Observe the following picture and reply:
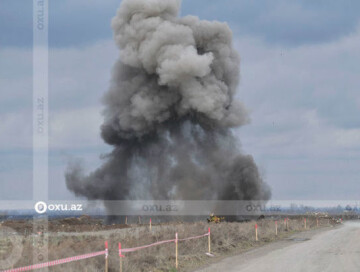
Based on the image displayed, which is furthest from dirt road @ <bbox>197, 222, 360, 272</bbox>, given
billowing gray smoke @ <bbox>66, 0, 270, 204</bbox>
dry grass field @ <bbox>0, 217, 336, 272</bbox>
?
billowing gray smoke @ <bbox>66, 0, 270, 204</bbox>

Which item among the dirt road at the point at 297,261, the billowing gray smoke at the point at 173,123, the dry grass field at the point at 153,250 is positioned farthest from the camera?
the billowing gray smoke at the point at 173,123

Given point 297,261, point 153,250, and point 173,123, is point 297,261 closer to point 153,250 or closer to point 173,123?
point 153,250

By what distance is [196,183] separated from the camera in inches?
1972

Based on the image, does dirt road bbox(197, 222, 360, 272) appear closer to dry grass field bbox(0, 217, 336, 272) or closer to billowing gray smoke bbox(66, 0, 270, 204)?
dry grass field bbox(0, 217, 336, 272)

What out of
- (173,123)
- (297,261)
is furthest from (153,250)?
(173,123)

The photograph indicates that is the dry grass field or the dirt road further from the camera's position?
the dirt road

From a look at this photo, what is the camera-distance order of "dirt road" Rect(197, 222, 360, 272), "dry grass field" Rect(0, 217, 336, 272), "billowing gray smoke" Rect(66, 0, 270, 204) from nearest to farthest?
"dry grass field" Rect(0, 217, 336, 272)
"dirt road" Rect(197, 222, 360, 272)
"billowing gray smoke" Rect(66, 0, 270, 204)

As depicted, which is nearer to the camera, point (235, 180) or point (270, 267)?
point (270, 267)

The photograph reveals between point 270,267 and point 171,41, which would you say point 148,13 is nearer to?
point 171,41

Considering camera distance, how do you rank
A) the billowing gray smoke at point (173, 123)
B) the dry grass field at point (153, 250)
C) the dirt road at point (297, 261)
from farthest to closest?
the billowing gray smoke at point (173, 123) → the dirt road at point (297, 261) → the dry grass field at point (153, 250)

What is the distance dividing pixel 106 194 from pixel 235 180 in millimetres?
15579

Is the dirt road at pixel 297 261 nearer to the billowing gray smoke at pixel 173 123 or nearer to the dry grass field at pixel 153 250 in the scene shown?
the dry grass field at pixel 153 250

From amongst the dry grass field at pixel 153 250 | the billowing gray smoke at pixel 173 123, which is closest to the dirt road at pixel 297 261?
the dry grass field at pixel 153 250

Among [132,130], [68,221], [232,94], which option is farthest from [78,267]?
[232,94]
